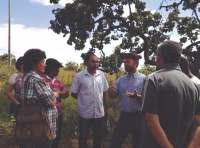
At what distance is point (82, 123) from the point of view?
10141 millimetres

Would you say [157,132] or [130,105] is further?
[130,105]

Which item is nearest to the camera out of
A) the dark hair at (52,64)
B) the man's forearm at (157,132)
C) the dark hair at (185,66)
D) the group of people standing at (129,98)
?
the man's forearm at (157,132)

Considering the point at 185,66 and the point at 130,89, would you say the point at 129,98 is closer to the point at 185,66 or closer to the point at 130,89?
the point at 130,89

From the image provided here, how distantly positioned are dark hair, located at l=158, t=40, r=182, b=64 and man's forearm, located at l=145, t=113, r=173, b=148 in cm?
53

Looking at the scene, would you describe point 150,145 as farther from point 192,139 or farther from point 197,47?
point 197,47

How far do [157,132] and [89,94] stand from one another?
533 centimetres

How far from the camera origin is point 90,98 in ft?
33.2

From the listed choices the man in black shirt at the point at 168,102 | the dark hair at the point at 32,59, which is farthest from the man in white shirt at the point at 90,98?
the man in black shirt at the point at 168,102

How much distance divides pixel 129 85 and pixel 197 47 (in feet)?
41.6

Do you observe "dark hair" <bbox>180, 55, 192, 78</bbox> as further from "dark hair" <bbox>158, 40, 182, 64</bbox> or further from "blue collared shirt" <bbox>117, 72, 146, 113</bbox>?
"blue collared shirt" <bbox>117, 72, 146, 113</bbox>

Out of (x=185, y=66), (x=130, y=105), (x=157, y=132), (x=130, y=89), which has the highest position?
(x=185, y=66)

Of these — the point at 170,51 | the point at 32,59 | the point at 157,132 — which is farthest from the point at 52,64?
the point at 157,132

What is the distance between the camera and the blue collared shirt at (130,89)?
964 centimetres

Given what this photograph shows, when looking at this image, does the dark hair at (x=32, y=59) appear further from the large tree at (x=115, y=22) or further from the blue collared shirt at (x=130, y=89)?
the large tree at (x=115, y=22)
